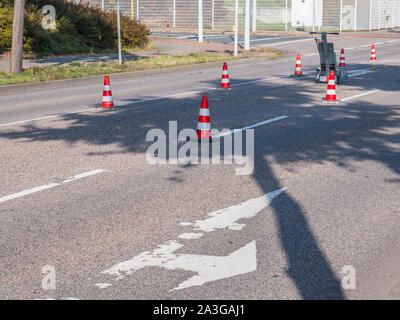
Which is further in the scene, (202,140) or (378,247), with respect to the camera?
(202,140)

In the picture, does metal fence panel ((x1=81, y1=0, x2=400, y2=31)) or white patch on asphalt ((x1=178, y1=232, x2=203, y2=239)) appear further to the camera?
metal fence panel ((x1=81, y1=0, x2=400, y2=31))

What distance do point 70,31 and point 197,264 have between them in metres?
26.4

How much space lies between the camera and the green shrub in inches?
1040

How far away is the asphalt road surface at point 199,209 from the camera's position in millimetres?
4973

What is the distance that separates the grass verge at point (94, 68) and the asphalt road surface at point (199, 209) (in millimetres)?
6046

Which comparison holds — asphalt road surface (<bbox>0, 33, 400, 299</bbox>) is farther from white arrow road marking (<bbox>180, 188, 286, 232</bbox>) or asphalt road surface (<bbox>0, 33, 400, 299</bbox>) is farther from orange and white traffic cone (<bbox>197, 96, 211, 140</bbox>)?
orange and white traffic cone (<bbox>197, 96, 211, 140</bbox>)

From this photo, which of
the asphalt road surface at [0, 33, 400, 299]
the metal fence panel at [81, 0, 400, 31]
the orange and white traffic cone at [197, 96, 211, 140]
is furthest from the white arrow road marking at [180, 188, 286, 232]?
the metal fence panel at [81, 0, 400, 31]

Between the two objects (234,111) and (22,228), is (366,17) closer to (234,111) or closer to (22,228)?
(234,111)

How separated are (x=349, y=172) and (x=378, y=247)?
275 cm

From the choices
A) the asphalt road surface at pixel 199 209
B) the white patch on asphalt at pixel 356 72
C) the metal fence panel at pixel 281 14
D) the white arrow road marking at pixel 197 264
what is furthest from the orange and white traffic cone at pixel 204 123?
the metal fence panel at pixel 281 14

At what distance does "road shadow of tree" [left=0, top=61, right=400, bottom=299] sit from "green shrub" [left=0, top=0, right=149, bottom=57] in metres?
12.1

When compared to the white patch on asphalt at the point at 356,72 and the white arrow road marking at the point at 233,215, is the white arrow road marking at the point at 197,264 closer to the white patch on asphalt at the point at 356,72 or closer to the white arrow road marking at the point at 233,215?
the white arrow road marking at the point at 233,215

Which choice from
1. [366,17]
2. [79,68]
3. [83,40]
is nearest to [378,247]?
[79,68]

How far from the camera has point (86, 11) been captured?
32.6m
